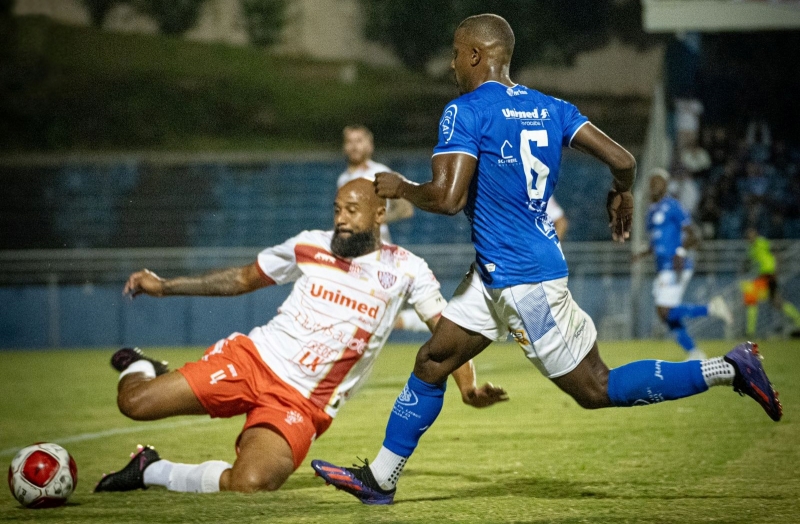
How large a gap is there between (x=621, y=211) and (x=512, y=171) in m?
0.60

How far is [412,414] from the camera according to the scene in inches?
172

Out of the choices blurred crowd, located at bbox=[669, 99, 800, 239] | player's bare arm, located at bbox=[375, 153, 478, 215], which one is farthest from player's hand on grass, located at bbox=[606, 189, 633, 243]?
blurred crowd, located at bbox=[669, 99, 800, 239]

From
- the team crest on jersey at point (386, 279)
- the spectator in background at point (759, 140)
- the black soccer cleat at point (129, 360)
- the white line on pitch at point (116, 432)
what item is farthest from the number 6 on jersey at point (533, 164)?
the spectator in background at point (759, 140)

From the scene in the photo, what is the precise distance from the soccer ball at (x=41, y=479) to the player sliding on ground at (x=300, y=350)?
359 mm

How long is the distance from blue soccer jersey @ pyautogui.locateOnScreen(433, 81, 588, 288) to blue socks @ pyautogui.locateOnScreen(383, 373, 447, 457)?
54cm

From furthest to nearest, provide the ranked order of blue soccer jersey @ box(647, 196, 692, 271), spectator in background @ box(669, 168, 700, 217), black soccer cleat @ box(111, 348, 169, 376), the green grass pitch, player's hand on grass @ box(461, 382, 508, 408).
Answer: spectator in background @ box(669, 168, 700, 217)
blue soccer jersey @ box(647, 196, 692, 271)
black soccer cleat @ box(111, 348, 169, 376)
player's hand on grass @ box(461, 382, 508, 408)
the green grass pitch

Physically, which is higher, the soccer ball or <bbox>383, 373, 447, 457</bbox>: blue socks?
<bbox>383, 373, 447, 457</bbox>: blue socks

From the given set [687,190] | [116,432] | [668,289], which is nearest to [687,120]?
[687,190]

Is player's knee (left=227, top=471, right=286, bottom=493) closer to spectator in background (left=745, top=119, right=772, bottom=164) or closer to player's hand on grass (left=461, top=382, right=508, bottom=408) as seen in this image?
player's hand on grass (left=461, top=382, right=508, bottom=408)

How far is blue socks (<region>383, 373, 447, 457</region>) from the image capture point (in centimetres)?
436

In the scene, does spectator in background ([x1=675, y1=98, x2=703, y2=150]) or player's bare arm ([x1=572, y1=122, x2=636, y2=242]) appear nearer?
player's bare arm ([x1=572, y1=122, x2=636, y2=242])

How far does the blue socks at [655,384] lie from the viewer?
4.21 meters

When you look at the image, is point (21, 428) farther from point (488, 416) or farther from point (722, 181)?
point (722, 181)

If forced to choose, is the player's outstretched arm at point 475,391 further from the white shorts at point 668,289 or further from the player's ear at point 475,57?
the white shorts at point 668,289
